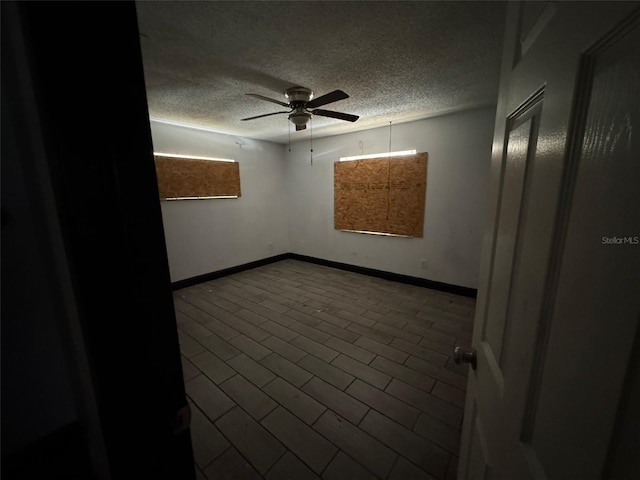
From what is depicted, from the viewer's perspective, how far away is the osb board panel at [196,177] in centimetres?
347

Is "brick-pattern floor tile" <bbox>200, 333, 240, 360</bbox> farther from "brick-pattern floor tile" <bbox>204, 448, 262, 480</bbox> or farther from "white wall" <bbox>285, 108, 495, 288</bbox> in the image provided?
"white wall" <bbox>285, 108, 495, 288</bbox>

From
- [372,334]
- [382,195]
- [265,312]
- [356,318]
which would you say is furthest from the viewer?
[382,195]

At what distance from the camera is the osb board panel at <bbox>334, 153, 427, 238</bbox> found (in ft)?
11.8

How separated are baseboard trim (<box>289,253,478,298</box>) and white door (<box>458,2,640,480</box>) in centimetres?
261

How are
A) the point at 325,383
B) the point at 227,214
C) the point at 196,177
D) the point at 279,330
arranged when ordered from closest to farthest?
the point at 325,383 → the point at 279,330 → the point at 196,177 → the point at 227,214

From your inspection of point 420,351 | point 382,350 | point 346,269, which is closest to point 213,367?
point 382,350

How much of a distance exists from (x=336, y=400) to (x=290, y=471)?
0.52 meters

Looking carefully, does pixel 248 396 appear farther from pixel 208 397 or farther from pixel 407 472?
pixel 407 472

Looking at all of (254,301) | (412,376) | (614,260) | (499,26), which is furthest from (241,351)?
(499,26)

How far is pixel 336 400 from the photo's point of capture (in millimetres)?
1739

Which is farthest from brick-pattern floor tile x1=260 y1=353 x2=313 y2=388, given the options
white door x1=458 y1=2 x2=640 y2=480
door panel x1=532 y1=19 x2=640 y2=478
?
door panel x1=532 y1=19 x2=640 y2=478

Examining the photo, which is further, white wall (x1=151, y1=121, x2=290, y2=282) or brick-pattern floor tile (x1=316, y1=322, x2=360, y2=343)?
white wall (x1=151, y1=121, x2=290, y2=282)

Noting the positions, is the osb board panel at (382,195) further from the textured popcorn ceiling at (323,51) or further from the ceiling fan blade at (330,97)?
the ceiling fan blade at (330,97)

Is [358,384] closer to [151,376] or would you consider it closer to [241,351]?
[241,351]
